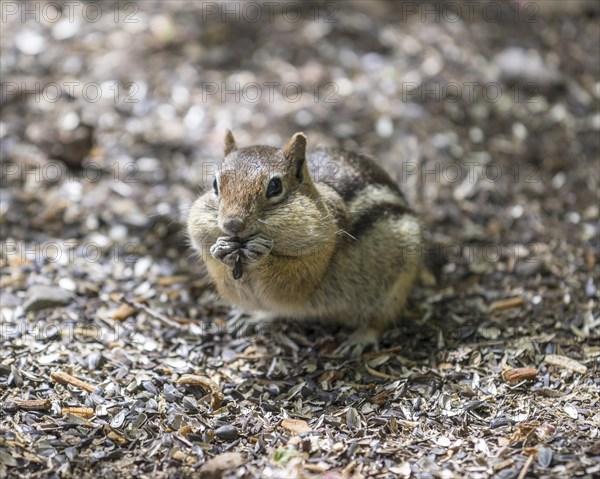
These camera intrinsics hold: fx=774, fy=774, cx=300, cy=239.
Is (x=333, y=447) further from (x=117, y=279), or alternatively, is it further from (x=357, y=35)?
(x=357, y=35)

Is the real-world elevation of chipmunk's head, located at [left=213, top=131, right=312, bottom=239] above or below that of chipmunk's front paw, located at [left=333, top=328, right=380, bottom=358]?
above

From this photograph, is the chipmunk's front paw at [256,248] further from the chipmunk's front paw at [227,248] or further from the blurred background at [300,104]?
the blurred background at [300,104]

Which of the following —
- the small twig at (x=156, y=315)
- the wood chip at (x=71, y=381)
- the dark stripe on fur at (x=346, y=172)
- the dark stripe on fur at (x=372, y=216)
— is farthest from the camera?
the small twig at (x=156, y=315)

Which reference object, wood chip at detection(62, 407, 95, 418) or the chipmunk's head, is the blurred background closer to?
the chipmunk's head

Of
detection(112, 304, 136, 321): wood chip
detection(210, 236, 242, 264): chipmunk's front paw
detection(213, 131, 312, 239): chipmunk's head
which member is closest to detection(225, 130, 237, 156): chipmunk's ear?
detection(213, 131, 312, 239): chipmunk's head

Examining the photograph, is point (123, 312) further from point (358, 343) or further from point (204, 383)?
point (358, 343)

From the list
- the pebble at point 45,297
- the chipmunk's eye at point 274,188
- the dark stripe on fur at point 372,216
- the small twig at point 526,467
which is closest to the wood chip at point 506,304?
the dark stripe on fur at point 372,216

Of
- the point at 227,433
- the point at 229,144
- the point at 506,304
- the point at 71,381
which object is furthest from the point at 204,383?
the point at 506,304
